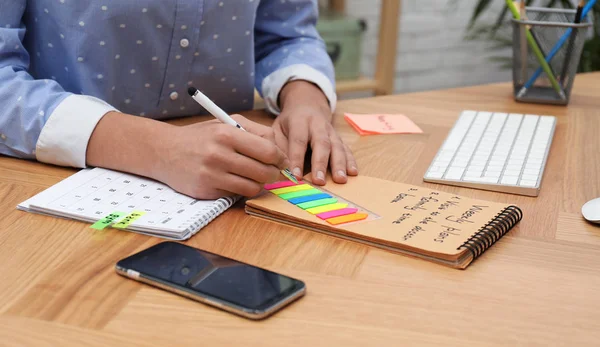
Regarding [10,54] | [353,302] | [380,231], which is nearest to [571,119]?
[380,231]

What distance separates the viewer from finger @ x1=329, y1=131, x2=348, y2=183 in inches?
32.9

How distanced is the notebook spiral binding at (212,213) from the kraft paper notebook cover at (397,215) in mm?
27

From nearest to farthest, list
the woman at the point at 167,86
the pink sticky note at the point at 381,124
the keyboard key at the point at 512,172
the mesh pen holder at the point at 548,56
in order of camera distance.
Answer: the woman at the point at 167,86, the keyboard key at the point at 512,172, the pink sticky note at the point at 381,124, the mesh pen holder at the point at 548,56

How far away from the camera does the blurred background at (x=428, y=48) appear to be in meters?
2.54

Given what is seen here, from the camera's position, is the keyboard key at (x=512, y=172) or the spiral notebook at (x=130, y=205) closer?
the spiral notebook at (x=130, y=205)

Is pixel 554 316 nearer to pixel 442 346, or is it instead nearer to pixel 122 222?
pixel 442 346

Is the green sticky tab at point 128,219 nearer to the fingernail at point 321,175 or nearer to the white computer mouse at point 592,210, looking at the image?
the fingernail at point 321,175

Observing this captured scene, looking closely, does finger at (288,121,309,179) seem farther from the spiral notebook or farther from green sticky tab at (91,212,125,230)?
green sticky tab at (91,212,125,230)

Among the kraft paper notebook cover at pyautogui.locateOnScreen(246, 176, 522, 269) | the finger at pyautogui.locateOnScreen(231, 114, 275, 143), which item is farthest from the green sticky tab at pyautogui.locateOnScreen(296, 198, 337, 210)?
the finger at pyautogui.locateOnScreen(231, 114, 275, 143)

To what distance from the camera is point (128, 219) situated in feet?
2.32

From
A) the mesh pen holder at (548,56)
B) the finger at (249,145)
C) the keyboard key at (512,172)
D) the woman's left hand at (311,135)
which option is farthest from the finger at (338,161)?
the mesh pen holder at (548,56)

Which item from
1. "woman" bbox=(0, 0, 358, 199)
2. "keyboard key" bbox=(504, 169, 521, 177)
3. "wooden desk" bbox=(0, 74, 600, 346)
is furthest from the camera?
"keyboard key" bbox=(504, 169, 521, 177)

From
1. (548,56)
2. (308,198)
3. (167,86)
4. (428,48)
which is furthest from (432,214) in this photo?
(428,48)

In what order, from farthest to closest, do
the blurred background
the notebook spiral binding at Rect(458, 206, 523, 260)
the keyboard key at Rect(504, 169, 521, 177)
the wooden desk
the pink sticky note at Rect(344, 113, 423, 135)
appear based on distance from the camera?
the blurred background < the pink sticky note at Rect(344, 113, 423, 135) < the keyboard key at Rect(504, 169, 521, 177) < the notebook spiral binding at Rect(458, 206, 523, 260) < the wooden desk
